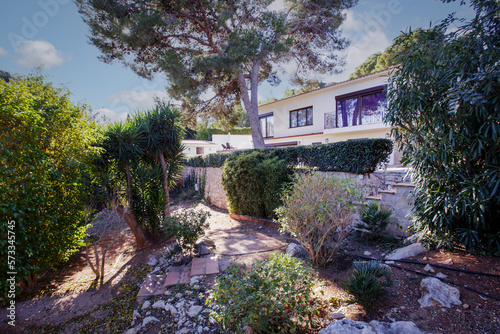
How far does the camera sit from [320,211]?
3629 millimetres

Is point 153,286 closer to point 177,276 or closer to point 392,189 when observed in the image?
point 177,276

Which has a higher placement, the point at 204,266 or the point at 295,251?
the point at 295,251

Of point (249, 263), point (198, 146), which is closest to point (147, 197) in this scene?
point (249, 263)

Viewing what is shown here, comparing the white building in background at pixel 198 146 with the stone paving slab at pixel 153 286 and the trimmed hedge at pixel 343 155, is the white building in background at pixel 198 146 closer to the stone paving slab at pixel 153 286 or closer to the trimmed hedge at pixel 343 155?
the trimmed hedge at pixel 343 155

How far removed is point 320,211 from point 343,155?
3.38 metres

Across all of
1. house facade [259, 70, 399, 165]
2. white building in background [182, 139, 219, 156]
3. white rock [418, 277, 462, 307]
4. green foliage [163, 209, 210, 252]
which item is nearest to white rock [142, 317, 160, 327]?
green foliage [163, 209, 210, 252]

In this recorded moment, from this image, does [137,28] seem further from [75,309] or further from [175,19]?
[75,309]

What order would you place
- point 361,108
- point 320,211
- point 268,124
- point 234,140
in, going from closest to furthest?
point 320,211, point 361,108, point 268,124, point 234,140

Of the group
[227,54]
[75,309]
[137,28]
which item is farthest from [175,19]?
[75,309]

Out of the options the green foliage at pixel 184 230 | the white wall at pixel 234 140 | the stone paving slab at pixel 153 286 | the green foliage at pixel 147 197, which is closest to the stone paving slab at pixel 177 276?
the stone paving slab at pixel 153 286

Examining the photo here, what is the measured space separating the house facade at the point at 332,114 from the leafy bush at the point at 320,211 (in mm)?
9807

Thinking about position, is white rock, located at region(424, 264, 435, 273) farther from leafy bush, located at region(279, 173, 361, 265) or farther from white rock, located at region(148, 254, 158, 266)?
white rock, located at region(148, 254, 158, 266)

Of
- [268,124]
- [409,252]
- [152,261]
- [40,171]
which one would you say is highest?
[268,124]

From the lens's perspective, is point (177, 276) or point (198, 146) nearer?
point (177, 276)
